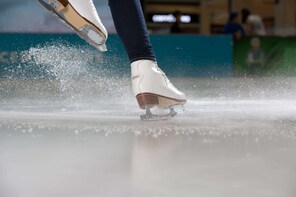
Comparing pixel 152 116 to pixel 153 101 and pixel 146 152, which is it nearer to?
pixel 153 101

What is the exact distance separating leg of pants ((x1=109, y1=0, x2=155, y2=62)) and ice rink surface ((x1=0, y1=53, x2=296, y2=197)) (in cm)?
18

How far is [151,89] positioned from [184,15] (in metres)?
14.7

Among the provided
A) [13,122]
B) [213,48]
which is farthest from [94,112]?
[213,48]

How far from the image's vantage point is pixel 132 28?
1.40 m

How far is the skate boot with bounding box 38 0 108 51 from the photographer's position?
141 centimetres

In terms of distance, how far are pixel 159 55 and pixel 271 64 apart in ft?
3.90

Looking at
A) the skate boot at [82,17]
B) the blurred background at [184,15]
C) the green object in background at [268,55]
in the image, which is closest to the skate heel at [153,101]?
the skate boot at [82,17]

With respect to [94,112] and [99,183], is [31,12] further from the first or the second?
[99,183]

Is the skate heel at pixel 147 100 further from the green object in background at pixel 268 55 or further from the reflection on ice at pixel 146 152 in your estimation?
the green object in background at pixel 268 55

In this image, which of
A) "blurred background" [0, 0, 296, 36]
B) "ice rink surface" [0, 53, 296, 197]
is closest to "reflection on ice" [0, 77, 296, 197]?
"ice rink surface" [0, 53, 296, 197]

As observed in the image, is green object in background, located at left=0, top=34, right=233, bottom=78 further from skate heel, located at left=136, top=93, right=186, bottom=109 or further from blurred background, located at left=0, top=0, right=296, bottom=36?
skate heel, located at left=136, top=93, right=186, bottom=109

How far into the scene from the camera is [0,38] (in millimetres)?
4172

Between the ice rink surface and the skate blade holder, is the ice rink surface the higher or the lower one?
the lower one

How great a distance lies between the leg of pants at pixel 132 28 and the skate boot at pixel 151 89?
27 millimetres
